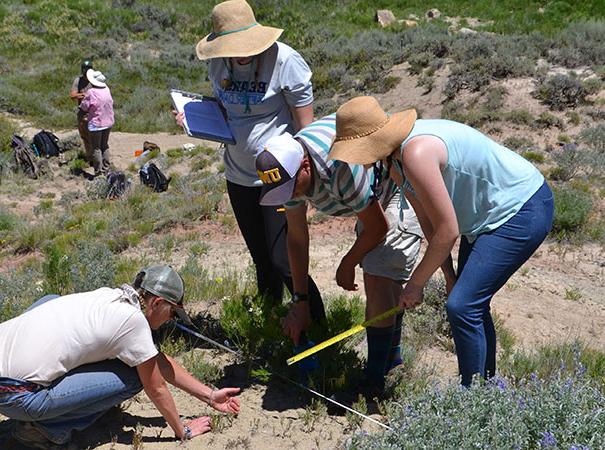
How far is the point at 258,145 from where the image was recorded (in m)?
3.77

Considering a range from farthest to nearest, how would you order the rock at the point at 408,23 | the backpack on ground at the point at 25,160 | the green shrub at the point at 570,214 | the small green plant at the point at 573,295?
the rock at the point at 408,23 → the backpack on ground at the point at 25,160 → the green shrub at the point at 570,214 → the small green plant at the point at 573,295

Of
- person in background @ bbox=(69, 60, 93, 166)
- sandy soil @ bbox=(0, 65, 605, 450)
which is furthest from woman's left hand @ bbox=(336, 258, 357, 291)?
person in background @ bbox=(69, 60, 93, 166)

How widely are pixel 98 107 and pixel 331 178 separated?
8845 mm

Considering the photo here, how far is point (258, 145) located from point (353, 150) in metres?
1.18

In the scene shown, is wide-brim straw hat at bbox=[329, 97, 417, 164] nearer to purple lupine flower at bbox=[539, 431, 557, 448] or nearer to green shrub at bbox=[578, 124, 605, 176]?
purple lupine flower at bbox=[539, 431, 557, 448]

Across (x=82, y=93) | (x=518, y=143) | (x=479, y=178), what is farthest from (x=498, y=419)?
(x=82, y=93)

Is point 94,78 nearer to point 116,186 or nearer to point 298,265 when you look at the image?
point 116,186

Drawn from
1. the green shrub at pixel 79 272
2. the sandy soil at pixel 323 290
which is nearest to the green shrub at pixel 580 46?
the sandy soil at pixel 323 290

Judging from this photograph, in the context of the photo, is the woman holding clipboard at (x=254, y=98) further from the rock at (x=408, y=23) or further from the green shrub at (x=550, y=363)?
the rock at (x=408, y=23)

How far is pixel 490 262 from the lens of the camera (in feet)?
9.63

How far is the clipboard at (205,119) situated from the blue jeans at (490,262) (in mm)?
1568

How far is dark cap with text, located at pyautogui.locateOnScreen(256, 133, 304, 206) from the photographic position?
2.80m

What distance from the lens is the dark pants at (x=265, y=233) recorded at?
152 inches

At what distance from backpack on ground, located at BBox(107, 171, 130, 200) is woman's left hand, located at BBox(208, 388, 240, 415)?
680 cm
